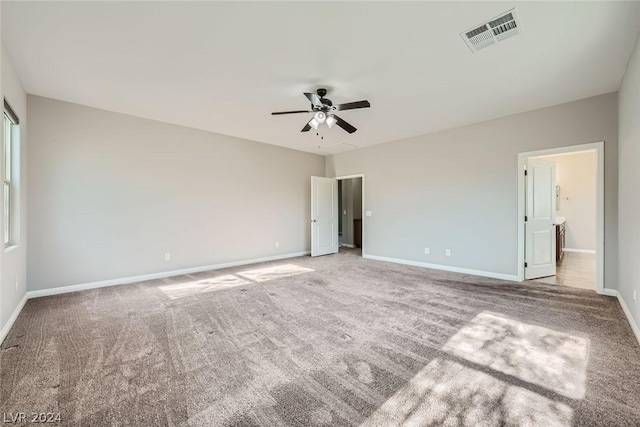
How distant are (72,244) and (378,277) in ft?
15.8

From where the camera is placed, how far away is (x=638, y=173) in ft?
8.13

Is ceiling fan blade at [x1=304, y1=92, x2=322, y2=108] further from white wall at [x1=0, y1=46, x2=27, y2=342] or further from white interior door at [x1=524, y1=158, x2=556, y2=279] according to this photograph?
white interior door at [x1=524, y1=158, x2=556, y2=279]

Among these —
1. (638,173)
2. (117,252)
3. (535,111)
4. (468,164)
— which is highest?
(535,111)

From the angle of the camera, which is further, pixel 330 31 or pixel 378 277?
pixel 378 277

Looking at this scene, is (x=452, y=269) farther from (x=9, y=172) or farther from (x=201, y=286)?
(x=9, y=172)

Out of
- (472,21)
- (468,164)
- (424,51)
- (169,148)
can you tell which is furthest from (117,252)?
(468,164)

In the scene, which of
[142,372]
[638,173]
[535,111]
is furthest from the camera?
[535,111]

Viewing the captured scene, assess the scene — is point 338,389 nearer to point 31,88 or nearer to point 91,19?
A: point 91,19

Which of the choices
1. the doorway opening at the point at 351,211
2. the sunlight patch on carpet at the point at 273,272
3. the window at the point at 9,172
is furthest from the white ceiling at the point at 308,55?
the doorway opening at the point at 351,211

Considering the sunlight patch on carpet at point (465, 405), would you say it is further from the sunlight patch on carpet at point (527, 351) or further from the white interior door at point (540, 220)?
Result: the white interior door at point (540, 220)

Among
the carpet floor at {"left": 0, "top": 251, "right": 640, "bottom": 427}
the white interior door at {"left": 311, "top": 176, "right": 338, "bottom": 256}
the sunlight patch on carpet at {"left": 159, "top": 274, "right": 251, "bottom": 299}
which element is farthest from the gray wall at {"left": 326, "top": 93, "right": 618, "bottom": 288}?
the sunlight patch on carpet at {"left": 159, "top": 274, "right": 251, "bottom": 299}

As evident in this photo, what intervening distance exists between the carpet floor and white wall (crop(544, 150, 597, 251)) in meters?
4.68

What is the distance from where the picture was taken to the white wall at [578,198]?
22.3 feet

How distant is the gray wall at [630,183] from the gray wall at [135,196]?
222 inches
